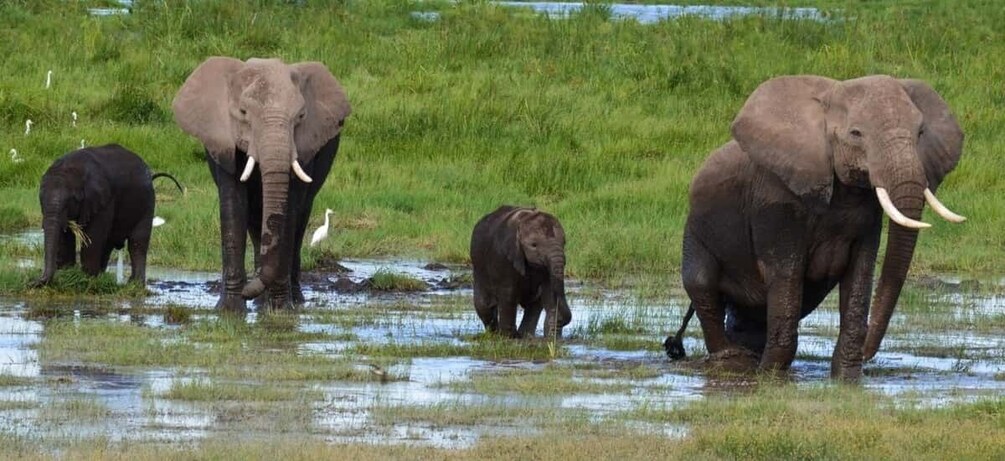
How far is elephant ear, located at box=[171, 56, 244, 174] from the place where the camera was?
13703 millimetres

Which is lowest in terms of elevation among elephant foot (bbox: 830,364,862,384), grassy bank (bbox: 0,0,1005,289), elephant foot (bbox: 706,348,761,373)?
grassy bank (bbox: 0,0,1005,289)

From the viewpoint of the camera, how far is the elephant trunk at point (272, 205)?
43.3 ft

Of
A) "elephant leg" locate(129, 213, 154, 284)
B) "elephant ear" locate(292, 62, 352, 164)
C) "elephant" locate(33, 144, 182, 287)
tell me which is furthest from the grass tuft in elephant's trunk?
"elephant ear" locate(292, 62, 352, 164)

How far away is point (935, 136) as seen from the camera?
11.0 metres

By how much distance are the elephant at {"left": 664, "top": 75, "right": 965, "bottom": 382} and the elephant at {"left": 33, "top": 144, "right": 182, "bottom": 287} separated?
491 centimetres

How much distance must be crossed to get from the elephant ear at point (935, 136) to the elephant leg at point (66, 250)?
21.2 ft

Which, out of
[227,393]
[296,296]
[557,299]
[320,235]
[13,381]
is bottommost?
[320,235]

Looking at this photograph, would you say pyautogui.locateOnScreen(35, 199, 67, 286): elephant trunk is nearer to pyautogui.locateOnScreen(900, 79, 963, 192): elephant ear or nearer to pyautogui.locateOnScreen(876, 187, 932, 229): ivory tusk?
pyautogui.locateOnScreen(900, 79, 963, 192): elephant ear

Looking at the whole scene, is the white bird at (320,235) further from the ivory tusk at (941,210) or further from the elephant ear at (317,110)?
the ivory tusk at (941,210)

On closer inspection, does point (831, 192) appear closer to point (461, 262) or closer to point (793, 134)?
point (793, 134)

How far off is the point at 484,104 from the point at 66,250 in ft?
26.1

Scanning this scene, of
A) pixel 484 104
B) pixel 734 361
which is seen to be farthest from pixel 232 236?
pixel 484 104

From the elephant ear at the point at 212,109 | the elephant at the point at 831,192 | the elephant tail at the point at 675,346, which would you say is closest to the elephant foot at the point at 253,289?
the elephant ear at the point at 212,109

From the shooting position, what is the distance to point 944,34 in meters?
25.6
